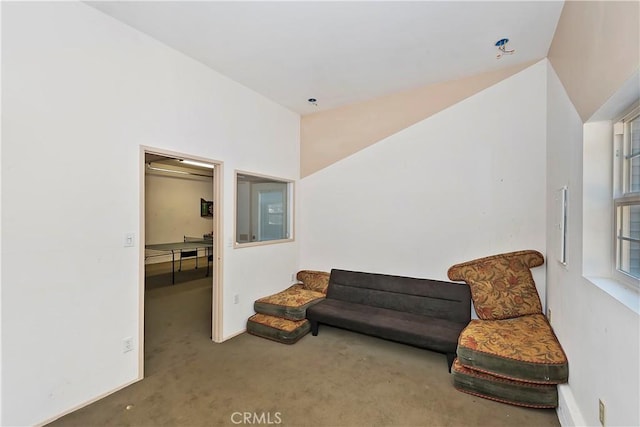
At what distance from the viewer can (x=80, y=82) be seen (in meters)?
2.17

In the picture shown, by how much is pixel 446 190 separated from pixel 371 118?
1.41 m

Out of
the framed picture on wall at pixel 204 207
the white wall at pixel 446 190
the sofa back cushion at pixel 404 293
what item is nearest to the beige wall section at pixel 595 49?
the white wall at pixel 446 190

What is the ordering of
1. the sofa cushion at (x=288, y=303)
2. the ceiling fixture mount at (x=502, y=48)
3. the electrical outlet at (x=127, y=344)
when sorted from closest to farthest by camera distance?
the electrical outlet at (x=127, y=344)
the ceiling fixture mount at (x=502, y=48)
the sofa cushion at (x=288, y=303)

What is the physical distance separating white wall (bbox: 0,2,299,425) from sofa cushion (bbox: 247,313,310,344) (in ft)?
4.25

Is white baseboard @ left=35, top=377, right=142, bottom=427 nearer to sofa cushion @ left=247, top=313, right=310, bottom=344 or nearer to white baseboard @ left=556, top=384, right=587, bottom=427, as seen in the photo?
sofa cushion @ left=247, top=313, right=310, bottom=344

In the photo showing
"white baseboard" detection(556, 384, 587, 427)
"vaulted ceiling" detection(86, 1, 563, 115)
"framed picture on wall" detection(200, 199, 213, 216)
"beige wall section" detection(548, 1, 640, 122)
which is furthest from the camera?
"framed picture on wall" detection(200, 199, 213, 216)

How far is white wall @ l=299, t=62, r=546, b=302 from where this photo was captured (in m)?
3.01

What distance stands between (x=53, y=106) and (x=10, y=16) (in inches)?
21.7

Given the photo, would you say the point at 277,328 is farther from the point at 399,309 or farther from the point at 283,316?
the point at 399,309

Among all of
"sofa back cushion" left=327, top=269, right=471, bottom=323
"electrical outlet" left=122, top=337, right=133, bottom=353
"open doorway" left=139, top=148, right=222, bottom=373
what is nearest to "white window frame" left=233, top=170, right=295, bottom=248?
"open doorway" left=139, top=148, right=222, bottom=373

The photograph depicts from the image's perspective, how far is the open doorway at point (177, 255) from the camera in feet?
10.6

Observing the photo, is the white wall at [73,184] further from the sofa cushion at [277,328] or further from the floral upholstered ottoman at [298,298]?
the floral upholstered ottoman at [298,298]

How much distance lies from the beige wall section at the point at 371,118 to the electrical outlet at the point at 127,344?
3.03 meters

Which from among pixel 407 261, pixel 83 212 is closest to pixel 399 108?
pixel 407 261
